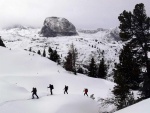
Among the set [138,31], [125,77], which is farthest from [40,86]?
[138,31]

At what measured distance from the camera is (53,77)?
66938 mm

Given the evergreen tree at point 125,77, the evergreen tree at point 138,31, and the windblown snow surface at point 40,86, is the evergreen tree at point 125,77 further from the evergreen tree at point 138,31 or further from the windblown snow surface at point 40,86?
the windblown snow surface at point 40,86

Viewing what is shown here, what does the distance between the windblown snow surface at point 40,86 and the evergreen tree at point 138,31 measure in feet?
32.9

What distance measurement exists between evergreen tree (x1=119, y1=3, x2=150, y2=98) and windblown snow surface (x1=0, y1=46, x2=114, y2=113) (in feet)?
32.9

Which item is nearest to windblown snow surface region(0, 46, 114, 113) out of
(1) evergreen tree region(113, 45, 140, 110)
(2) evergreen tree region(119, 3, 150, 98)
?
(1) evergreen tree region(113, 45, 140, 110)

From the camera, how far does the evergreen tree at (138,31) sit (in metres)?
31.5

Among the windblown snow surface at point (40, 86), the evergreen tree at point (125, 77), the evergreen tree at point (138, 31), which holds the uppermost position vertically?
the evergreen tree at point (138, 31)

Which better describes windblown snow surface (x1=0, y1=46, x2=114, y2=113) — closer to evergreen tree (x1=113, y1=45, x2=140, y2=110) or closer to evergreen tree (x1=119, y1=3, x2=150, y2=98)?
evergreen tree (x1=113, y1=45, x2=140, y2=110)

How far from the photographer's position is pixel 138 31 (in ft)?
104

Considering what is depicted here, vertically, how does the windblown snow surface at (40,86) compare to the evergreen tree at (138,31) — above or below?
below

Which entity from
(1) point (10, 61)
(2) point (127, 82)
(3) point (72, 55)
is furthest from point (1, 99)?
(3) point (72, 55)

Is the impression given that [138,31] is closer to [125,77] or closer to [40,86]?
[125,77]

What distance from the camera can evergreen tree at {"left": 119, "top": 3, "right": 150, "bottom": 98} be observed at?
31.5 metres

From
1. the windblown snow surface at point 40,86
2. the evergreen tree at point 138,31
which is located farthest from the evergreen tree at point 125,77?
the windblown snow surface at point 40,86
